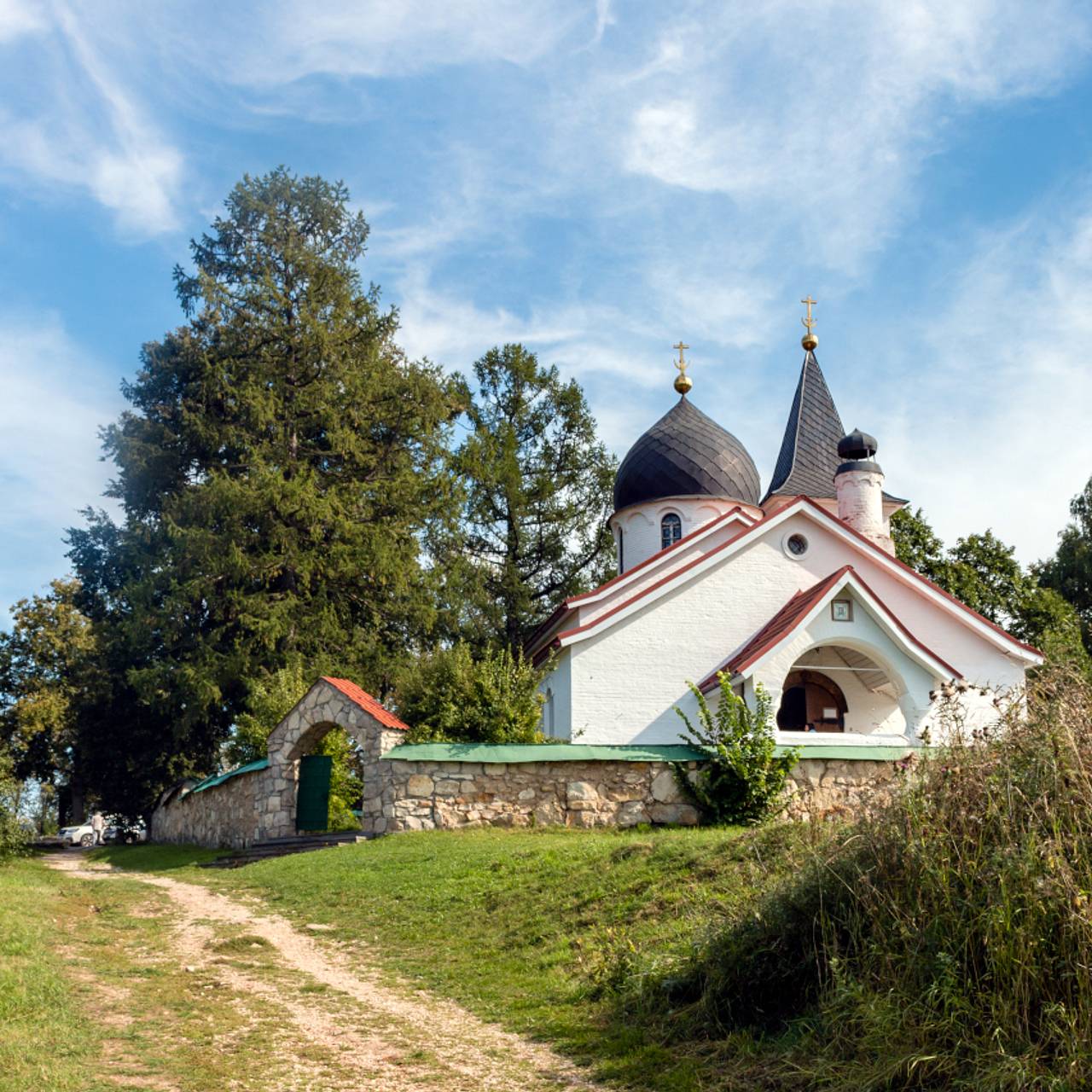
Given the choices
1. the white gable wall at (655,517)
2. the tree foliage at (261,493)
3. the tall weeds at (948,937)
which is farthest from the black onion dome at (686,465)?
the tall weeds at (948,937)

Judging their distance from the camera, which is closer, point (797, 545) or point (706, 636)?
point (706, 636)

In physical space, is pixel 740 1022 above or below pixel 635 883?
below

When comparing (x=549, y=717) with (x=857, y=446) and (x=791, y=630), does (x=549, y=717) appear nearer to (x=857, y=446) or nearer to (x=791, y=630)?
(x=791, y=630)

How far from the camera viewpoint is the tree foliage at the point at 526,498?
35.4 meters

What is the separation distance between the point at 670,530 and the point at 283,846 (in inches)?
558

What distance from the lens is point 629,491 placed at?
28078mm

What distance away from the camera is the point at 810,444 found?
3034 centimetres

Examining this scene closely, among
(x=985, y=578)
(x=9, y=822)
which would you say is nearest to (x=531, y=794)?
(x=9, y=822)

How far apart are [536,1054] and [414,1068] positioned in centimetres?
69

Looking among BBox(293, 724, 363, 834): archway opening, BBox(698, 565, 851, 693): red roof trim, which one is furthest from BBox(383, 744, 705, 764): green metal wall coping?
BBox(698, 565, 851, 693): red roof trim

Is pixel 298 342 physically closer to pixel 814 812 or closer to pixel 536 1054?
pixel 814 812

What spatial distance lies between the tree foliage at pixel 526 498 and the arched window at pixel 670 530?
7319 mm

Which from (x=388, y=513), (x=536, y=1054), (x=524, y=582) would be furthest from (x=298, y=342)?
(x=536, y=1054)

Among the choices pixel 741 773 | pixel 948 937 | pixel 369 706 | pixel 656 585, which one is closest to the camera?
pixel 948 937
